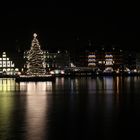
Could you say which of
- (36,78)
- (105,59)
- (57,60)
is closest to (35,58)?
(36,78)

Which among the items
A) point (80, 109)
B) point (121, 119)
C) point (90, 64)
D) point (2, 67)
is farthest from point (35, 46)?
point (90, 64)

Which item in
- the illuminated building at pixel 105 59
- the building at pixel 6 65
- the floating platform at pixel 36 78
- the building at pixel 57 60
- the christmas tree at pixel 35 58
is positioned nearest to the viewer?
the christmas tree at pixel 35 58

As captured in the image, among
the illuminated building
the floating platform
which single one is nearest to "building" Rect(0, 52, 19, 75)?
the illuminated building

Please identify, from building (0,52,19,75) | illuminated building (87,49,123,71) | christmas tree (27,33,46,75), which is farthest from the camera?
illuminated building (87,49,123,71)

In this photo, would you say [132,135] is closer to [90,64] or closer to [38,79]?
[38,79]

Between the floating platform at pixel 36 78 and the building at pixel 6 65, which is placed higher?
the building at pixel 6 65

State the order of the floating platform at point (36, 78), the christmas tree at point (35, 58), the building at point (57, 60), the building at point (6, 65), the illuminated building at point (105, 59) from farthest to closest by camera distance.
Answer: the illuminated building at point (105, 59) → the building at point (57, 60) → the building at point (6, 65) → the floating platform at point (36, 78) → the christmas tree at point (35, 58)

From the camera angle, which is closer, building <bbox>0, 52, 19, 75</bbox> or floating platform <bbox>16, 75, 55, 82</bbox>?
floating platform <bbox>16, 75, 55, 82</bbox>

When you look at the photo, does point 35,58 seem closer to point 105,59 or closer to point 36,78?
point 36,78

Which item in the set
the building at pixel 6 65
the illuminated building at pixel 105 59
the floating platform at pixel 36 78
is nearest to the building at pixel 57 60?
the illuminated building at pixel 105 59

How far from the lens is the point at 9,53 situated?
153 m

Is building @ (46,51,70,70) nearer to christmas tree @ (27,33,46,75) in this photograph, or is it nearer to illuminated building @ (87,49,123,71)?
illuminated building @ (87,49,123,71)

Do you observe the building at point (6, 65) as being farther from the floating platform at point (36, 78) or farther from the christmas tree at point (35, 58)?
the christmas tree at point (35, 58)

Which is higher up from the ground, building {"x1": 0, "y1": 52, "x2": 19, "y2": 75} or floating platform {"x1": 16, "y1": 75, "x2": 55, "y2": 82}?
building {"x1": 0, "y1": 52, "x2": 19, "y2": 75}
